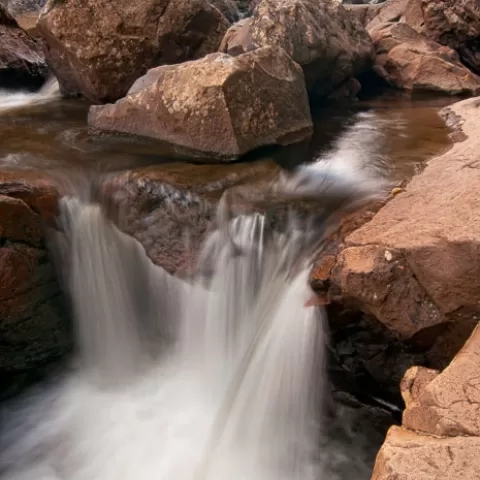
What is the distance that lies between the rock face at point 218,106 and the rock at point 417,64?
414cm

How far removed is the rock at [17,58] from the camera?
30.4 feet

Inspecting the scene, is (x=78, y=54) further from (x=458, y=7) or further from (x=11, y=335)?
(x=458, y=7)

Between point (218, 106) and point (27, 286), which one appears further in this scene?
point (218, 106)

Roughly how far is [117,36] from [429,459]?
6.76 m

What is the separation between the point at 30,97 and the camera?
8.92m

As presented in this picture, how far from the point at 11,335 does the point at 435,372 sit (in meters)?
3.11

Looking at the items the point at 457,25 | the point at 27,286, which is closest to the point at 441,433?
the point at 27,286

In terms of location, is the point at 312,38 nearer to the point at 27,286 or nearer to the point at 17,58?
the point at 17,58

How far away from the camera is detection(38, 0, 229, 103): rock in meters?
7.35

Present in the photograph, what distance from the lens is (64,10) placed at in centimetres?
Result: 739

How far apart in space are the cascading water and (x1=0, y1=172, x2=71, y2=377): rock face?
185 mm

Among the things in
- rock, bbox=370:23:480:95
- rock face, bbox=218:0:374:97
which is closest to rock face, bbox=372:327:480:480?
rock face, bbox=218:0:374:97

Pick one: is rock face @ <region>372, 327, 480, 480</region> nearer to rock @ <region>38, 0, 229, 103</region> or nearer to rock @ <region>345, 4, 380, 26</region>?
rock @ <region>38, 0, 229, 103</region>

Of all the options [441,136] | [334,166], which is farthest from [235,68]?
[441,136]
